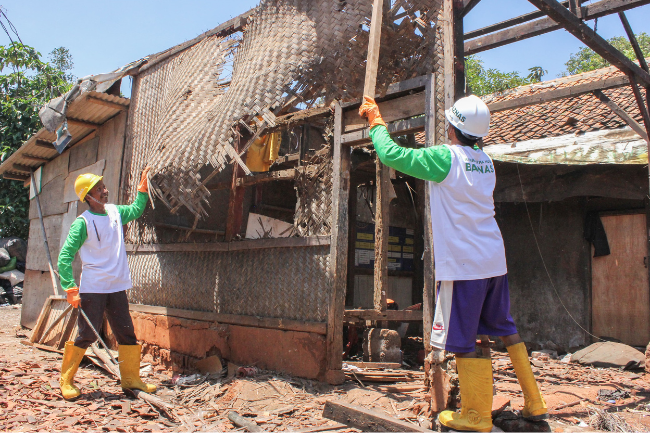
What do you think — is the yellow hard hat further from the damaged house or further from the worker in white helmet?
the worker in white helmet

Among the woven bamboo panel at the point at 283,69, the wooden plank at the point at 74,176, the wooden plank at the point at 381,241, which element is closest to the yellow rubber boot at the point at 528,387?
the woven bamboo panel at the point at 283,69

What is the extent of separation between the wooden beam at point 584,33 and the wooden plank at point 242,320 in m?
3.55

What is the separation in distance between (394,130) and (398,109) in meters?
0.22

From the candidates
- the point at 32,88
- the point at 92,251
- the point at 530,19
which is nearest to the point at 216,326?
the point at 92,251

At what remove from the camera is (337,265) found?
4.25m

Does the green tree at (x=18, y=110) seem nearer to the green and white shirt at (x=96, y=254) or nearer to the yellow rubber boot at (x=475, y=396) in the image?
the green and white shirt at (x=96, y=254)

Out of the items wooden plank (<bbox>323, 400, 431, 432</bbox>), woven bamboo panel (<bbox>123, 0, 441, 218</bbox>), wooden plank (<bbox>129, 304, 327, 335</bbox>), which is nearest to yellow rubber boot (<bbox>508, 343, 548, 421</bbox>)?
wooden plank (<bbox>323, 400, 431, 432</bbox>)

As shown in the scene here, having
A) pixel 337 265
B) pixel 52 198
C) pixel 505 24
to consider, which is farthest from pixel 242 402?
pixel 52 198

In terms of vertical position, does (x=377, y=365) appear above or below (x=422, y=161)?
below

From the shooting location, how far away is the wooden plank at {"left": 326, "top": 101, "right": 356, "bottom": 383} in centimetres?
420

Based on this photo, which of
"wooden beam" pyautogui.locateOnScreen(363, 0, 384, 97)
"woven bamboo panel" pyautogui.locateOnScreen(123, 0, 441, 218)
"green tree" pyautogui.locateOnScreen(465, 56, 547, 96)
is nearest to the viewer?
"wooden beam" pyautogui.locateOnScreen(363, 0, 384, 97)

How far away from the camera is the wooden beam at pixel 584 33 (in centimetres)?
443

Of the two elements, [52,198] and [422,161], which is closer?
[422,161]

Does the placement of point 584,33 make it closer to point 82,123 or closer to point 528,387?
point 528,387
